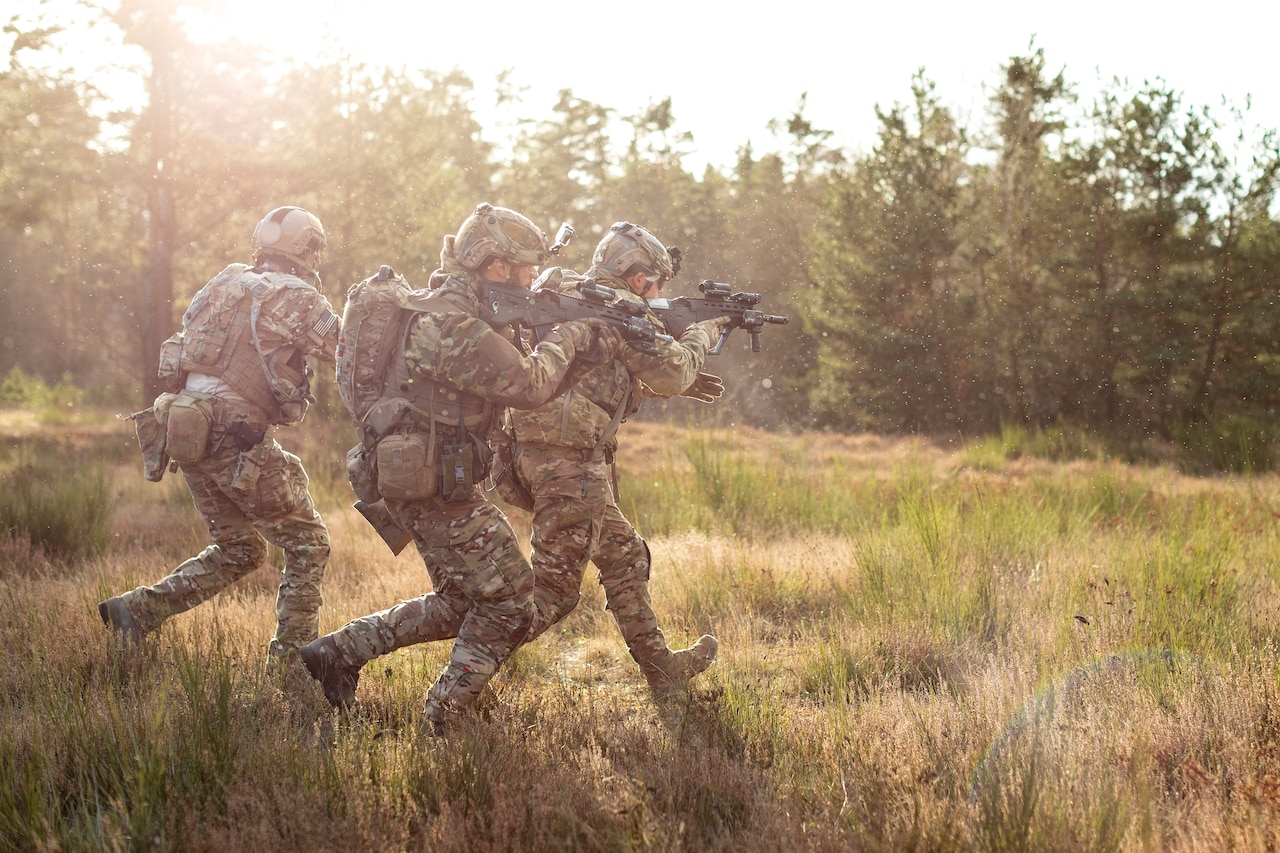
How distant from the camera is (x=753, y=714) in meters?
3.83

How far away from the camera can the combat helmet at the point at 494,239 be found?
3.95m

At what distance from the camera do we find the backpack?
12.5 ft

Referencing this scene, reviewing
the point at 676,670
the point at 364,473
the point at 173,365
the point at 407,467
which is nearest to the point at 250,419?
the point at 173,365

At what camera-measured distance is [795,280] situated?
93.8 feet

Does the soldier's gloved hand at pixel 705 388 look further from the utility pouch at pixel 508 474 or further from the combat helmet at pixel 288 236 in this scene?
the combat helmet at pixel 288 236

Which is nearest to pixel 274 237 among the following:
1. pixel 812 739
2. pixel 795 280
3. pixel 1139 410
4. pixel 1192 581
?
pixel 812 739

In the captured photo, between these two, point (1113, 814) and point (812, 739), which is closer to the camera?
point (1113, 814)

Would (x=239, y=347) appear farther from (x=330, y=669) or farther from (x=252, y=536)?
(x=330, y=669)

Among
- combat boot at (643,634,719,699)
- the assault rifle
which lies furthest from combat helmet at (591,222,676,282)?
combat boot at (643,634,719,699)

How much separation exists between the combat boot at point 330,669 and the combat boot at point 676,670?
139 centimetres

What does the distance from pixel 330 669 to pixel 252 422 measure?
138 cm

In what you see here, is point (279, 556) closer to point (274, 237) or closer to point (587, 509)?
point (274, 237)

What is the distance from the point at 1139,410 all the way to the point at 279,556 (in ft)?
57.9

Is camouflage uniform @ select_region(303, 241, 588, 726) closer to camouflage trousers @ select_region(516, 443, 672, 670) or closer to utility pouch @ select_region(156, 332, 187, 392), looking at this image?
camouflage trousers @ select_region(516, 443, 672, 670)
